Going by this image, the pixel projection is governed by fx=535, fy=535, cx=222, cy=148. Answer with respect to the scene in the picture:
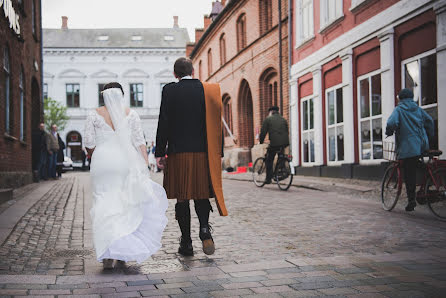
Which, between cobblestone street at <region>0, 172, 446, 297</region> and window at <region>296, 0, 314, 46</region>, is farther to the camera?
window at <region>296, 0, 314, 46</region>

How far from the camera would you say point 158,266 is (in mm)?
4746

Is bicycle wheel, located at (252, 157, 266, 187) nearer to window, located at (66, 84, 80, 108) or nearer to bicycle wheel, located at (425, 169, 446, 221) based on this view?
bicycle wheel, located at (425, 169, 446, 221)

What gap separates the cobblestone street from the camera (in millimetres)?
3887

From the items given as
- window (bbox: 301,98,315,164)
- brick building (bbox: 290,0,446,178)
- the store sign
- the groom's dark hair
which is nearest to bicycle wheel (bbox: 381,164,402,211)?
brick building (bbox: 290,0,446,178)

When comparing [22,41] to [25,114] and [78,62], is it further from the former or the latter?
[78,62]

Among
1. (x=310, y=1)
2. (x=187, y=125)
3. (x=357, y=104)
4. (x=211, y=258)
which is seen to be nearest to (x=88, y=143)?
(x=187, y=125)

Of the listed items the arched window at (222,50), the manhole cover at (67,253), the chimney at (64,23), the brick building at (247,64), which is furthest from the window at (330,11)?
the chimney at (64,23)

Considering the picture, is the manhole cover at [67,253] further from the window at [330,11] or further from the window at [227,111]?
the window at [227,111]

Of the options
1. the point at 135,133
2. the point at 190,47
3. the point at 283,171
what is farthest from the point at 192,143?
the point at 190,47

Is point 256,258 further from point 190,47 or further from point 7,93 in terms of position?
point 190,47

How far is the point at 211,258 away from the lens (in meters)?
5.07

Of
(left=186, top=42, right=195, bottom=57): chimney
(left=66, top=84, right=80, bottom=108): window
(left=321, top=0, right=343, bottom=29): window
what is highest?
(left=186, top=42, right=195, bottom=57): chimney

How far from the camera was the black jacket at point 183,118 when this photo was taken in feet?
16.7

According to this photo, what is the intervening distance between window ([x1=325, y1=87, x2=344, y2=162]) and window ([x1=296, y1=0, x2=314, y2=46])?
2714 mm
